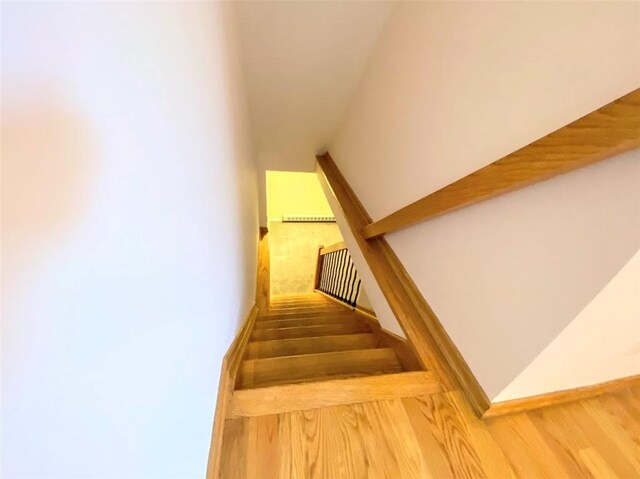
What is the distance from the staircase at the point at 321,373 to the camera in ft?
2.92

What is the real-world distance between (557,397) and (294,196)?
14.8 feet

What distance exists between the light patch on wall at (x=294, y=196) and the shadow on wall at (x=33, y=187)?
4.31 m

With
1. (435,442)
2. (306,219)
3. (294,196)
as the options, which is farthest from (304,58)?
(306,219)

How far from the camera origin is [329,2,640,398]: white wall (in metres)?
0.56

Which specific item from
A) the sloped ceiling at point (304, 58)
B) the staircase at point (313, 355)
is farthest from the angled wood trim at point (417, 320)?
the sloped ceiling at point (304, 58)

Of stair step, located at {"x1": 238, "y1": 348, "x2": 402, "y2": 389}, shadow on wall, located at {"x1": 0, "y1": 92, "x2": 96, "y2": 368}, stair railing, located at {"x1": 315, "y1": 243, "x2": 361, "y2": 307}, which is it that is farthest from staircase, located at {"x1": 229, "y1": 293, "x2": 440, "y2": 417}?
shadow on wall, located at {"x1": 0, "y1": 92, "x2": 96, "y2": 368}

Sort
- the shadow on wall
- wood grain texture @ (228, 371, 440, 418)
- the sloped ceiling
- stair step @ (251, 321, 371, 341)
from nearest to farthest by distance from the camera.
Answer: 1. the shadow on wall
2. wood grain texture @ (228, 371, 440, 418)
3. the sloped ceiling
4. stair step @ (251, 321, 371, 341)

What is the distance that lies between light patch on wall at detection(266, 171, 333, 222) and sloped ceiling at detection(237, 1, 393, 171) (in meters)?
2.02

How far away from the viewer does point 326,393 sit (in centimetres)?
91

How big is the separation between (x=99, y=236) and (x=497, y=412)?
3.99 feet

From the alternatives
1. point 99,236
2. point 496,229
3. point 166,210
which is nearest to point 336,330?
point 496,229

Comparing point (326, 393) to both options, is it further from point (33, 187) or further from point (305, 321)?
point (305, 321)

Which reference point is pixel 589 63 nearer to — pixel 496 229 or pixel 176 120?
pixel 496 229

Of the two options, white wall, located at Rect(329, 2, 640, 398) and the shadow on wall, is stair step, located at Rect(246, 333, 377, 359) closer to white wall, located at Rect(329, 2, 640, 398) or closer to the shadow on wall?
white wall, located at Rect(329, 2, 640, 398)
